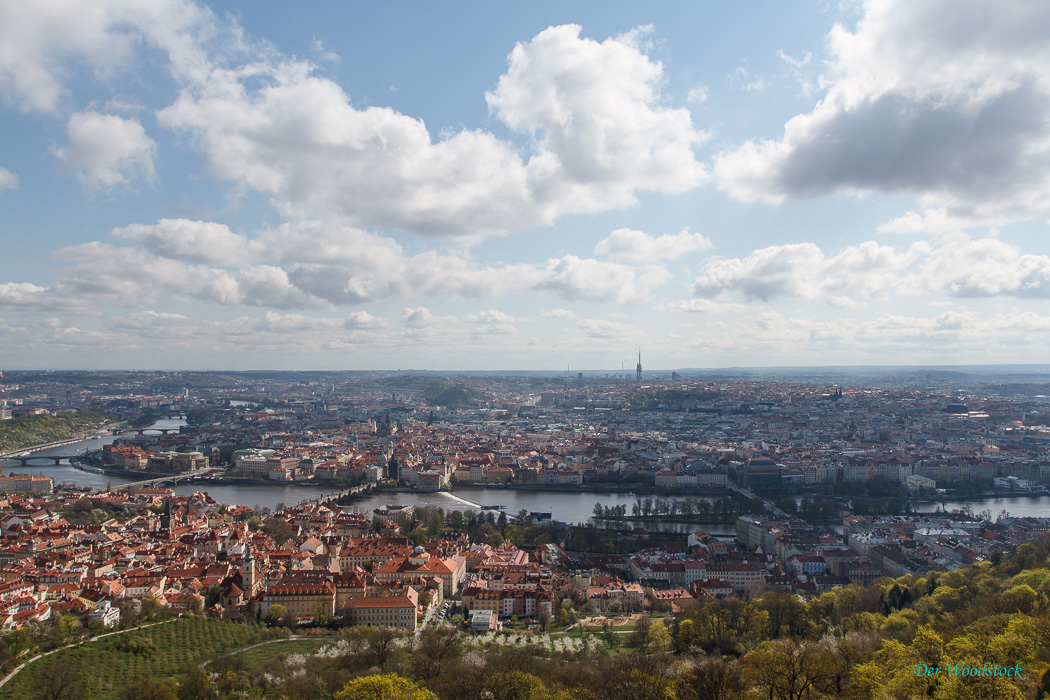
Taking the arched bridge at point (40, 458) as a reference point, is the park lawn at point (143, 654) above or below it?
above

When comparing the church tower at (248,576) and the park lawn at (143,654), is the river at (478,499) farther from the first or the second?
the park lawn at (143,654)

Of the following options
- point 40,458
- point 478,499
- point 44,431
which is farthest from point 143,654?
point 44,431

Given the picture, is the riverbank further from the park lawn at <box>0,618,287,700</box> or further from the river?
the park lawn at <box>0,618,287,700</box>

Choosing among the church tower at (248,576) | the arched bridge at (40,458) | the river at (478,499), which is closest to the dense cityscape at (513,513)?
the church tower at (248,576)

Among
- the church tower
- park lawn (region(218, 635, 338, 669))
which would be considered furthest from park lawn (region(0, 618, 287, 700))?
the church tower

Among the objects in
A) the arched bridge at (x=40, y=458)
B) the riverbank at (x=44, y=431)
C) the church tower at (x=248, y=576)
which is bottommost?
the arched bridge at (x=40, y=458)

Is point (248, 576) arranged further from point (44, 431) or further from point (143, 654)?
point (44, 431)

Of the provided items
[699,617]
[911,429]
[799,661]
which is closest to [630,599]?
[699,617]

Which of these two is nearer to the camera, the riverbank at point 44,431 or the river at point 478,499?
the river at point 478,499

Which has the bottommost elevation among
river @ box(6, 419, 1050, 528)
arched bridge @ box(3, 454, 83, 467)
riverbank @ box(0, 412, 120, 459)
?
river @ box(6, 419, 1050, 528)
